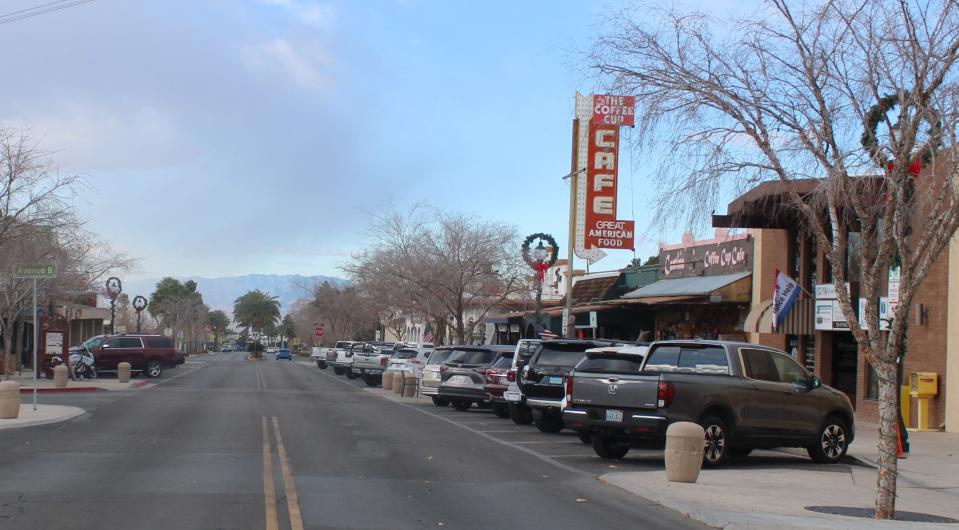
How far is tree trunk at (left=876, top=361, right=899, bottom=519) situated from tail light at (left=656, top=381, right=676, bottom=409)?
4306mm

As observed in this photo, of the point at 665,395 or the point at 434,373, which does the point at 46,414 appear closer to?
the point at 434,373

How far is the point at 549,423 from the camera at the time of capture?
20.5m

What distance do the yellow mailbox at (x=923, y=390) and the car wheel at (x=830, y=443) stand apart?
21.3ft

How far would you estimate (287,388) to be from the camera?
3616 cm

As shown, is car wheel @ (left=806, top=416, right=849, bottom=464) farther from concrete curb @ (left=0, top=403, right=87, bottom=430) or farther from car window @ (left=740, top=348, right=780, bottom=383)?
concrete curb @ (left=0, top=403, right=87, bottom=430)

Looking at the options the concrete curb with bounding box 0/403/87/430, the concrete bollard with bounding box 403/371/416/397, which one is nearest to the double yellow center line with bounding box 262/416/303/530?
the concrete curb with bounding box 0/403/87/430

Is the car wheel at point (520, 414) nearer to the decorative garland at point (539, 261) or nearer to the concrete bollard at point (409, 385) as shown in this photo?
the concrete bollard at point (409, 385)

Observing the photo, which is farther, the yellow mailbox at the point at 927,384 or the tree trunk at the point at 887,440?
the yellow mailbox at the point at 927,384

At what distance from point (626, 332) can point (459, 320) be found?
725cm

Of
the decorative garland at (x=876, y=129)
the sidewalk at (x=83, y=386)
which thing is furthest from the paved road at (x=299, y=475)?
the sidewalk at (x=83, y=386)

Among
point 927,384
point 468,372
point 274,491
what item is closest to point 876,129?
point 274,491

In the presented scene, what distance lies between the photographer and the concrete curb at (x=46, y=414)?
19.0 meters

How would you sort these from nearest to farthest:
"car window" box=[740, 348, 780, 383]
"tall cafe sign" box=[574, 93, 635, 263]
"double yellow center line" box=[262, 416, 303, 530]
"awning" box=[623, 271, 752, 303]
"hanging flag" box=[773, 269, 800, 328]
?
"double yellow center line" box=[262, 416, 303, 530] → "car window" box=[740, 348, 780, 383] → "hanging flag" box=[773, 269, 800, 328] → "awning" box=[623, 271, 752, 303] → "tall cafe sign" box=[574, 93, 635, 263]

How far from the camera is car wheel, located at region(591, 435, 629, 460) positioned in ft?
52.1
